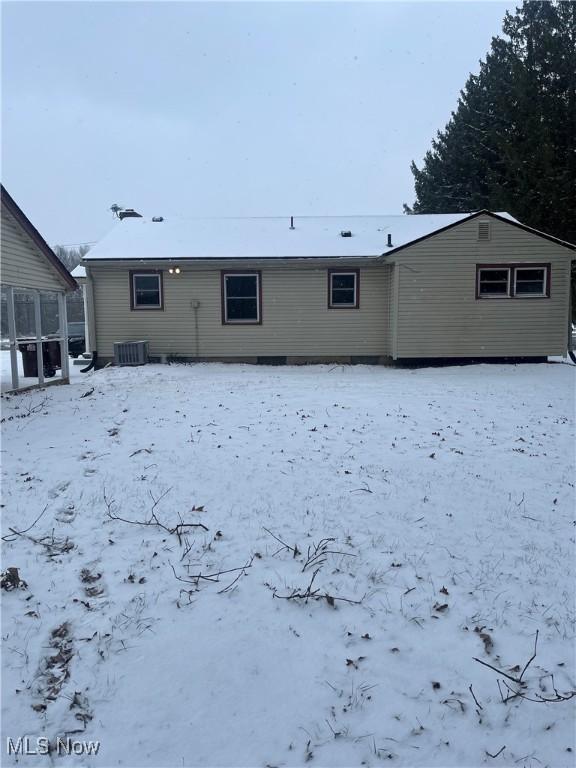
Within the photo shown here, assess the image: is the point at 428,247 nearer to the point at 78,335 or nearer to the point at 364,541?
the point at 364,541

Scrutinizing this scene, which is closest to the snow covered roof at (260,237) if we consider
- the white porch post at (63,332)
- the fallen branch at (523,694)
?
the white porch post at (63,332)

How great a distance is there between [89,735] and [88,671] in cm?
39

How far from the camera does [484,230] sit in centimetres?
1389

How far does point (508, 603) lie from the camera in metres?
3.65

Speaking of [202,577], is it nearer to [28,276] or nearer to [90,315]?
[28,276]

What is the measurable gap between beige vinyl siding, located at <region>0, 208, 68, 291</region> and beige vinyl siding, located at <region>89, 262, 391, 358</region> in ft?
12.0

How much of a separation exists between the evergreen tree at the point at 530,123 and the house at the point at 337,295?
734 centimetres

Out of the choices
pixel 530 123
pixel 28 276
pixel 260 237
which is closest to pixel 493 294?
pixel 260 237

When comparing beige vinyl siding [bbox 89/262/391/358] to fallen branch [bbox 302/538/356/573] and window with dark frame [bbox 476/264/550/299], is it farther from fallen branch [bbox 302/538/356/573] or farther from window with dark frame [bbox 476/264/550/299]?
fallen branch [bbox 302/538/356/573]

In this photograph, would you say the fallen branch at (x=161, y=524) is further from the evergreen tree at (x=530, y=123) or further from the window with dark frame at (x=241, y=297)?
the evergreen tree at (x=530, y=123)

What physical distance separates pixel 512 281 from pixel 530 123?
388 inches

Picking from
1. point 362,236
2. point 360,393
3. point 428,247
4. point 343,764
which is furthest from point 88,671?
point 362,236

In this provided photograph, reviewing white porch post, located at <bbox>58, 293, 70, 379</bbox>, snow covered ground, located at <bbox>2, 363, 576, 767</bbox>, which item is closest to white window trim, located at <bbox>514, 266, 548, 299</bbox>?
snow covered ground, located at <bbox>2, 363, 576, 767</bbox>

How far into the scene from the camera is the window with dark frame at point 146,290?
15.3m
